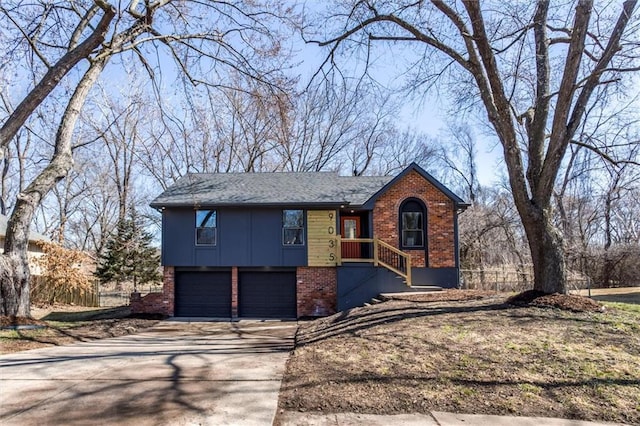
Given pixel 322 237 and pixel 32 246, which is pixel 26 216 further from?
pixel 32 246

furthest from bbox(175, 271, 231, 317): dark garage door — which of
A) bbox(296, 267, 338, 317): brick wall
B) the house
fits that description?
bbox(296, 267, 338, 317): brick wall

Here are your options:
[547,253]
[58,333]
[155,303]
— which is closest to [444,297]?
[547,253]

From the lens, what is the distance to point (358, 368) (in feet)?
18.5

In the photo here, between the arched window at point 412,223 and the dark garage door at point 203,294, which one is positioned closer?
the dark garage door at point 203,294

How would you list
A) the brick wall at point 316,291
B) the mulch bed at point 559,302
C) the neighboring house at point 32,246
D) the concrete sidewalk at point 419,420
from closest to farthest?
the concrete sidewalk at point 419,420
the mulch bed at point 559,302
the brick wall at point 316,291
the neighboring house at point 32,246

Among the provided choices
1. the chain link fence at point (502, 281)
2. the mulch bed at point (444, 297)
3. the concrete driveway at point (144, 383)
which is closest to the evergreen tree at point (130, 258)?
the mulch bed at point (444, 297)

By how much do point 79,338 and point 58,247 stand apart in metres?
11.6

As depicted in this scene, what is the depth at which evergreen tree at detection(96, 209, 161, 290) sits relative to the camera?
1005 inches

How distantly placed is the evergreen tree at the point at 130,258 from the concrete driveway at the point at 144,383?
18323 millimetres

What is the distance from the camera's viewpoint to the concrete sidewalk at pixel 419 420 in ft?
13.0

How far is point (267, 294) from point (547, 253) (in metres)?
10.3

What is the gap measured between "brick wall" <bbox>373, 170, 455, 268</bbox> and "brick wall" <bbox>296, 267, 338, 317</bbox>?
2.47m

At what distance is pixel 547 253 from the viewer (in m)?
8.28

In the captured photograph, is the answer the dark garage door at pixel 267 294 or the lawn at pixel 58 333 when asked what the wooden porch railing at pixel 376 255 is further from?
the lawn at pixel 58 333
